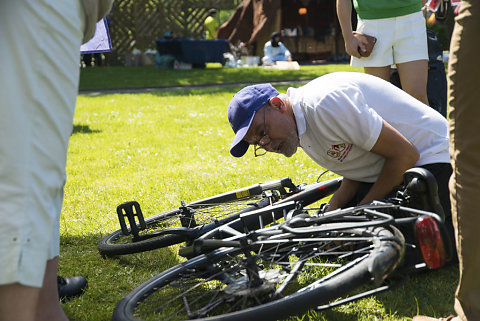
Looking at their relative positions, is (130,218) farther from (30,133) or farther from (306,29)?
(306,29)

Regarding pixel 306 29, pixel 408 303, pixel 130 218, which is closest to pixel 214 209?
pixel 130 218

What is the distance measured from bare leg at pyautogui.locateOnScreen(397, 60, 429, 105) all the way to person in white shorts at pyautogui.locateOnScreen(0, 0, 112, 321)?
2885mm

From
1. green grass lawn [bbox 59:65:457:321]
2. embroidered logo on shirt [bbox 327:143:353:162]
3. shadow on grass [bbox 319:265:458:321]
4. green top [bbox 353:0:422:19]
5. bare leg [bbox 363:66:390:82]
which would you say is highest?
green top [bbox 353:0:422:19]

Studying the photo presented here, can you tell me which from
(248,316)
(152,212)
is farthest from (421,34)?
(248,316)

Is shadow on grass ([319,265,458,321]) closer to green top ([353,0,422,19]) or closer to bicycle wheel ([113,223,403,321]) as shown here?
bicycle wheel ([113,223,403,321])

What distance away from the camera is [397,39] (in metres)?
4.14

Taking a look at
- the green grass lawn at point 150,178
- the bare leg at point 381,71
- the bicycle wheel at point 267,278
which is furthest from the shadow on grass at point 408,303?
the bare leg at point 381,71

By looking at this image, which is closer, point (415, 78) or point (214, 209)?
point (214, 209)

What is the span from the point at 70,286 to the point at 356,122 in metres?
1.48

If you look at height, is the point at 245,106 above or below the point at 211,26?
above

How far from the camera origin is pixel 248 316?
2.01 metres

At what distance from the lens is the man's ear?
9.14 feet

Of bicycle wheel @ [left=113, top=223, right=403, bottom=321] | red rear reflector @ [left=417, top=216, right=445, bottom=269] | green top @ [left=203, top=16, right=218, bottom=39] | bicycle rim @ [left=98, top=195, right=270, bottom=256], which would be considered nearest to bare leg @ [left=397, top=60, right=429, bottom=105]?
bicycle rim @ [left=98, top=195, right=270, bottom=256]

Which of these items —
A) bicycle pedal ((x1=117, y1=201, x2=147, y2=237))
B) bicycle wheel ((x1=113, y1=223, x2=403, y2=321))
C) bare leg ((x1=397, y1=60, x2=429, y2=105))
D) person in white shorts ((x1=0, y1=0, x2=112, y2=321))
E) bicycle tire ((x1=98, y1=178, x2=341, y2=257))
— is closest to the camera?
person in white shorts ((x1=0, y1=0, x2=112, y2=321))
